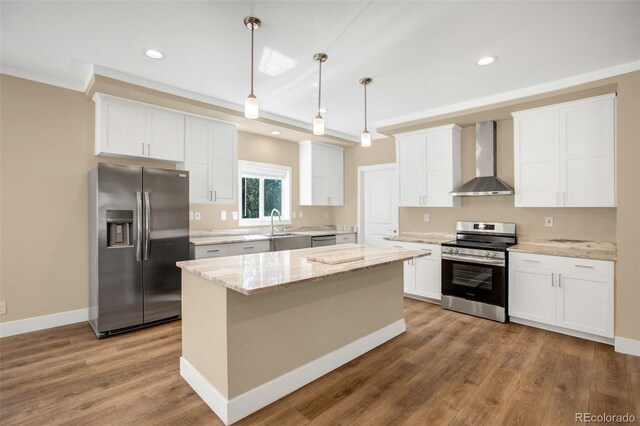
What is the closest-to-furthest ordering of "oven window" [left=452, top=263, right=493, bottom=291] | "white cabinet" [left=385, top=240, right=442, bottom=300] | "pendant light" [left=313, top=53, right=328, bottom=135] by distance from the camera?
1. "pendant light" [left=313, top=53, right=328, bottom=135]
2. "oven window" [left=452, top=263, right=493, bottom=291]
3. "white cabinet" [left=385, top=240, right=442, bottom=300]

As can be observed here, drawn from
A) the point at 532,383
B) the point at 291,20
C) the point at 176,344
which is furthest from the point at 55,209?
the point at 532,383

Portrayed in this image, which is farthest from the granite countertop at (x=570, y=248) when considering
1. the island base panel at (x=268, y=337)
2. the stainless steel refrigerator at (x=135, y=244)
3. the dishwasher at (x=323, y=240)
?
the stainless steel refrigerator at (x=135, y=244)

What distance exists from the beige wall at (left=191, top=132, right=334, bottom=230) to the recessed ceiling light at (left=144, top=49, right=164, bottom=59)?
2.04 metres

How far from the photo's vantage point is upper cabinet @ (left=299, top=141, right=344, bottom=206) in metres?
5.66

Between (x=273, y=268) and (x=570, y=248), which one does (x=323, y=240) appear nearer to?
(x=273, y=268)

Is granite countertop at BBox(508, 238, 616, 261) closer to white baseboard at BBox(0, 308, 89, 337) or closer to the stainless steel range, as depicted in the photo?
the stainless steel range

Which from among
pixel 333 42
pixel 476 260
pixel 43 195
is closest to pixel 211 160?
pixel 43 195

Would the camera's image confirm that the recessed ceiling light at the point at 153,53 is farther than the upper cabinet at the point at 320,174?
No

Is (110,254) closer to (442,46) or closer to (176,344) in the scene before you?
(176,344)

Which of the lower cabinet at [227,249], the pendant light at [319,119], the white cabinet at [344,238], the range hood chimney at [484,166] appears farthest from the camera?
the white cabinet at [344,238]

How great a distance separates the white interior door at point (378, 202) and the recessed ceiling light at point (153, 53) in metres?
3.81

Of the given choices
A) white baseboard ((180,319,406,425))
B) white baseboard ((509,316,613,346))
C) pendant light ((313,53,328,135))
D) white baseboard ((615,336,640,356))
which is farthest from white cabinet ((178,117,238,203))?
white baseboard ((615,336,640,356))

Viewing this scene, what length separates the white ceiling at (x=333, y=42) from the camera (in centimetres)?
222
